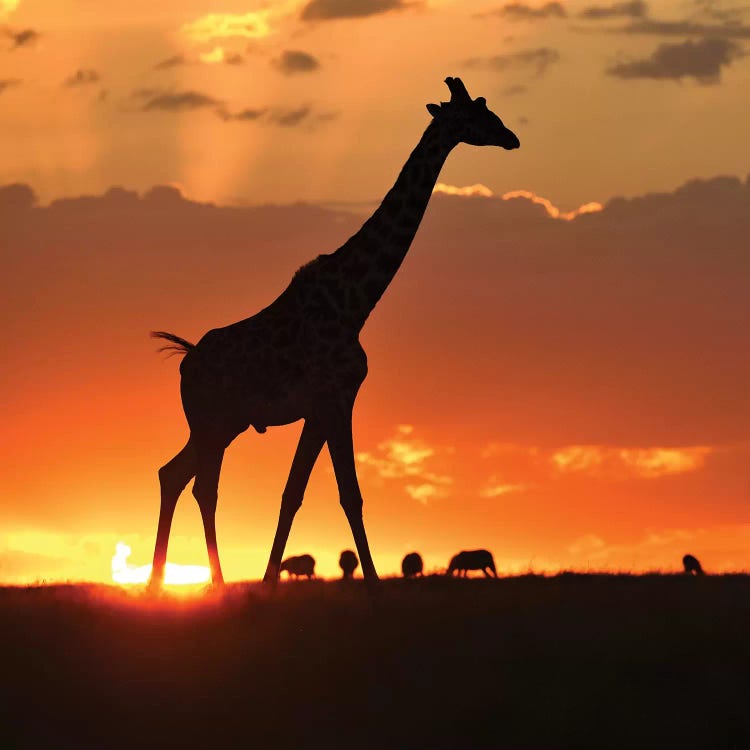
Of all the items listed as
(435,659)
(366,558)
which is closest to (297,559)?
(366,558)

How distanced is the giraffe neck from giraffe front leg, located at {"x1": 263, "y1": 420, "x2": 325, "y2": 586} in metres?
2.29

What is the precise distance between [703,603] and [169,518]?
809 cm

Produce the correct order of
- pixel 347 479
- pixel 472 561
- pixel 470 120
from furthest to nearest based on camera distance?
pixel 472 561
pixel 470 120
pixel 347 479

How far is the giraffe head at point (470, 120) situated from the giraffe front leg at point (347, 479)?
189 inches

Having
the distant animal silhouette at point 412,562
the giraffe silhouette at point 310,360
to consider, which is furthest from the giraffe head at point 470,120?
the distant animal silhouette at point 412,562

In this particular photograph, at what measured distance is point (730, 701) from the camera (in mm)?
13977

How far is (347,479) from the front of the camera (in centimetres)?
1927

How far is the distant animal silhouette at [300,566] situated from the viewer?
104ft

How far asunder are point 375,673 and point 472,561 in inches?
634

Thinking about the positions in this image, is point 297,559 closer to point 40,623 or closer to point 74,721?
point 40,623

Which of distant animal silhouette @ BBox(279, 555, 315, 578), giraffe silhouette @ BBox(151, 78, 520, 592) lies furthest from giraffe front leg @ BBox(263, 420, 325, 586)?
distant animal silhouette @ BBox(279, 555, 315, 578)

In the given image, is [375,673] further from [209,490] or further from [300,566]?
[300,566]

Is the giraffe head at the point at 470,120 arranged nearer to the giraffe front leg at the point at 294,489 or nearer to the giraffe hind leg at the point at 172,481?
the giraffe front leg at the point at 294,489

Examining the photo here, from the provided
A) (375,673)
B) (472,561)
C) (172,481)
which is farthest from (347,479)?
Answer: (472,561)
